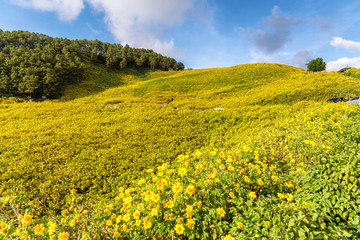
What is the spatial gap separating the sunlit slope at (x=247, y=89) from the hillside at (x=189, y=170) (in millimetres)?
387

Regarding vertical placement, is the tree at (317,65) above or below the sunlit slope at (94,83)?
above

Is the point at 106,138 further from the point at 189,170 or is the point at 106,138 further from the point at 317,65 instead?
the point at 317,65

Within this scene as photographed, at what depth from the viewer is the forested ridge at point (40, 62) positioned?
976 inches

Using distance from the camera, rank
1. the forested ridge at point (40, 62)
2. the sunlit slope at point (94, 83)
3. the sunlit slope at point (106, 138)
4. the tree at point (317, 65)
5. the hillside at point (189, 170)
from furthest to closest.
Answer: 1. the tree at point (317, 65)
2. the sunlit slope at point (94, 83)
3. the forested ridge at point (40, 62)
4. the sunlit slope at point (106, 138)
5. the hillside at point (189, 170)

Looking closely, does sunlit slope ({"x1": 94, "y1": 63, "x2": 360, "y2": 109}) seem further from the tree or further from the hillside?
the tree

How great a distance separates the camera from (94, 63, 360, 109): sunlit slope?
18.4 meters

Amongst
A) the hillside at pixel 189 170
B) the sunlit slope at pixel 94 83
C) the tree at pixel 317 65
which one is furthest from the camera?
the tree at pixel 317 65

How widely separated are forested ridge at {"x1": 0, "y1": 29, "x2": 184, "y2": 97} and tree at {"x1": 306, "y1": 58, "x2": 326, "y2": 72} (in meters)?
64.7

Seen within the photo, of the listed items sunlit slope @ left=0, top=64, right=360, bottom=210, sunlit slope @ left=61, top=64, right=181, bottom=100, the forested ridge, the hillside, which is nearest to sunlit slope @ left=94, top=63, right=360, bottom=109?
sunlit slope @ left=0, top=64, right=360, bottom=210

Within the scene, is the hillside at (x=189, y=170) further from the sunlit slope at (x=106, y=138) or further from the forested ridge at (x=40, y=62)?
the forested ridge at (x=40, y=62)

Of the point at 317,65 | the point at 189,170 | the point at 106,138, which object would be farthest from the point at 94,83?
the point at 317,65

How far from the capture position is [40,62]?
28.9 metres

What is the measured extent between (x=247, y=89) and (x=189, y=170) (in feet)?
90.4

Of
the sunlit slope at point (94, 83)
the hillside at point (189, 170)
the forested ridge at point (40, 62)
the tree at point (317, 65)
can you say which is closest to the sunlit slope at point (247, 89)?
the hillside at point (189, 170)
